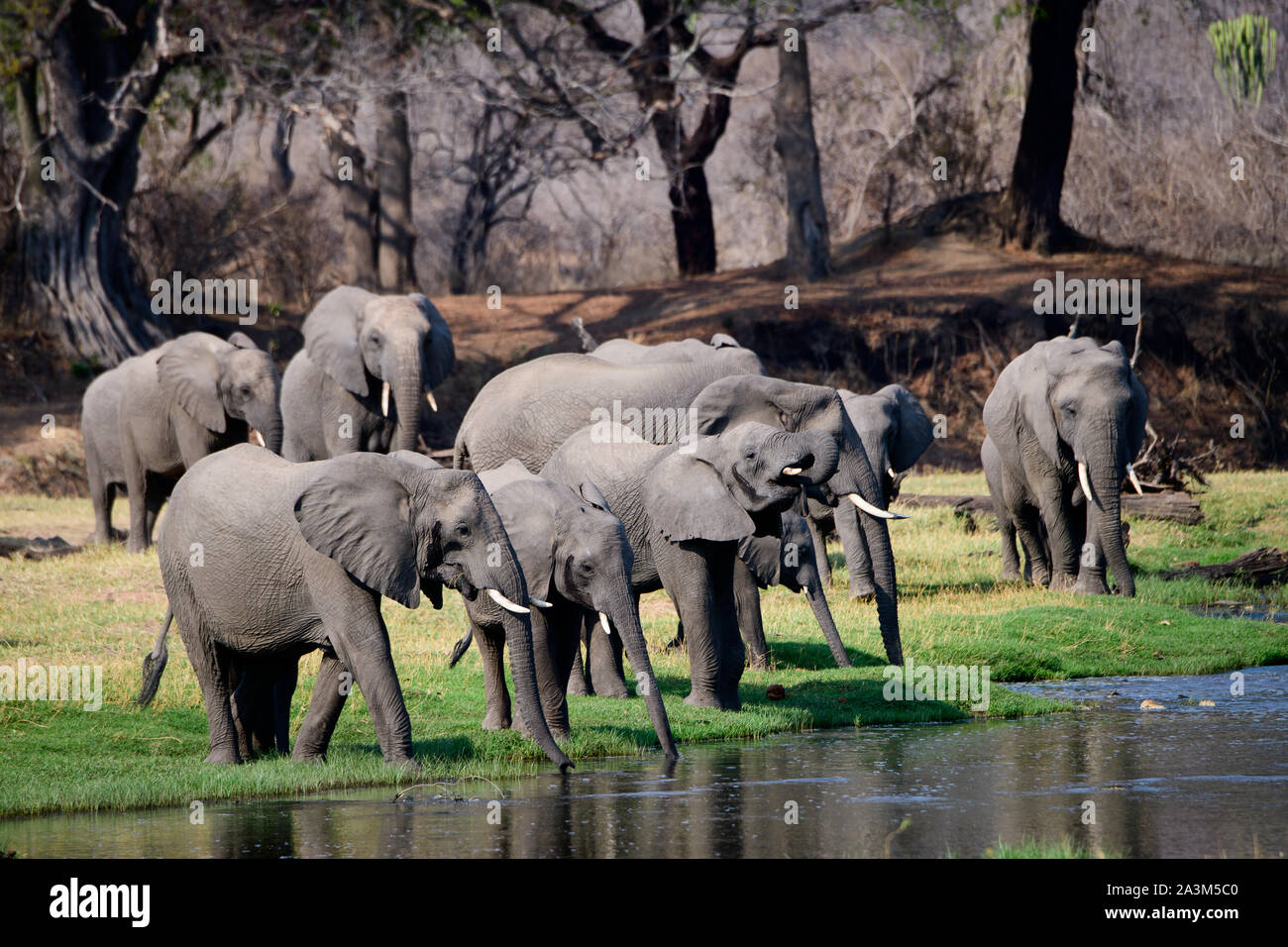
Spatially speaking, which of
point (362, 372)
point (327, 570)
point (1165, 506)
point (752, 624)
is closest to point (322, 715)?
point (327, 570)

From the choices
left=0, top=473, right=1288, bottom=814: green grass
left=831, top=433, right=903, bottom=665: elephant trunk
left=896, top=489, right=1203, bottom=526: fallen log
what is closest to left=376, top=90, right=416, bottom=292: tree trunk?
left=0, top=473, right=1288, bottom=814: green grass

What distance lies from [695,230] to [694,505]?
28134 mm

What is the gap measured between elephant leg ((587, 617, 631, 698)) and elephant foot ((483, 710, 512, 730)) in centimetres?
128

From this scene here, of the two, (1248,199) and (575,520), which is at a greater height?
(1248,199)

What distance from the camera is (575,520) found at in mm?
9562

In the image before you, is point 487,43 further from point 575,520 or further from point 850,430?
point 575,520

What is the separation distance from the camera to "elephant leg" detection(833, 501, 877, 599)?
15258 mm

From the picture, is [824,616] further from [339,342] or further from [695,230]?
[695,230]

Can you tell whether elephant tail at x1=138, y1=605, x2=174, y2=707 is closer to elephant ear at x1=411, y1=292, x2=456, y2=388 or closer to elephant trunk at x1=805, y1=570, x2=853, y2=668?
elephant trunk at x1=805, y1=570, x2=853, y2=668

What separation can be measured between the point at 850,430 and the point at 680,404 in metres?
Result: 2.89

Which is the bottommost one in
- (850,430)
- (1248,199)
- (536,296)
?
(850,430)

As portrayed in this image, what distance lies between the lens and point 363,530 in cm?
854
